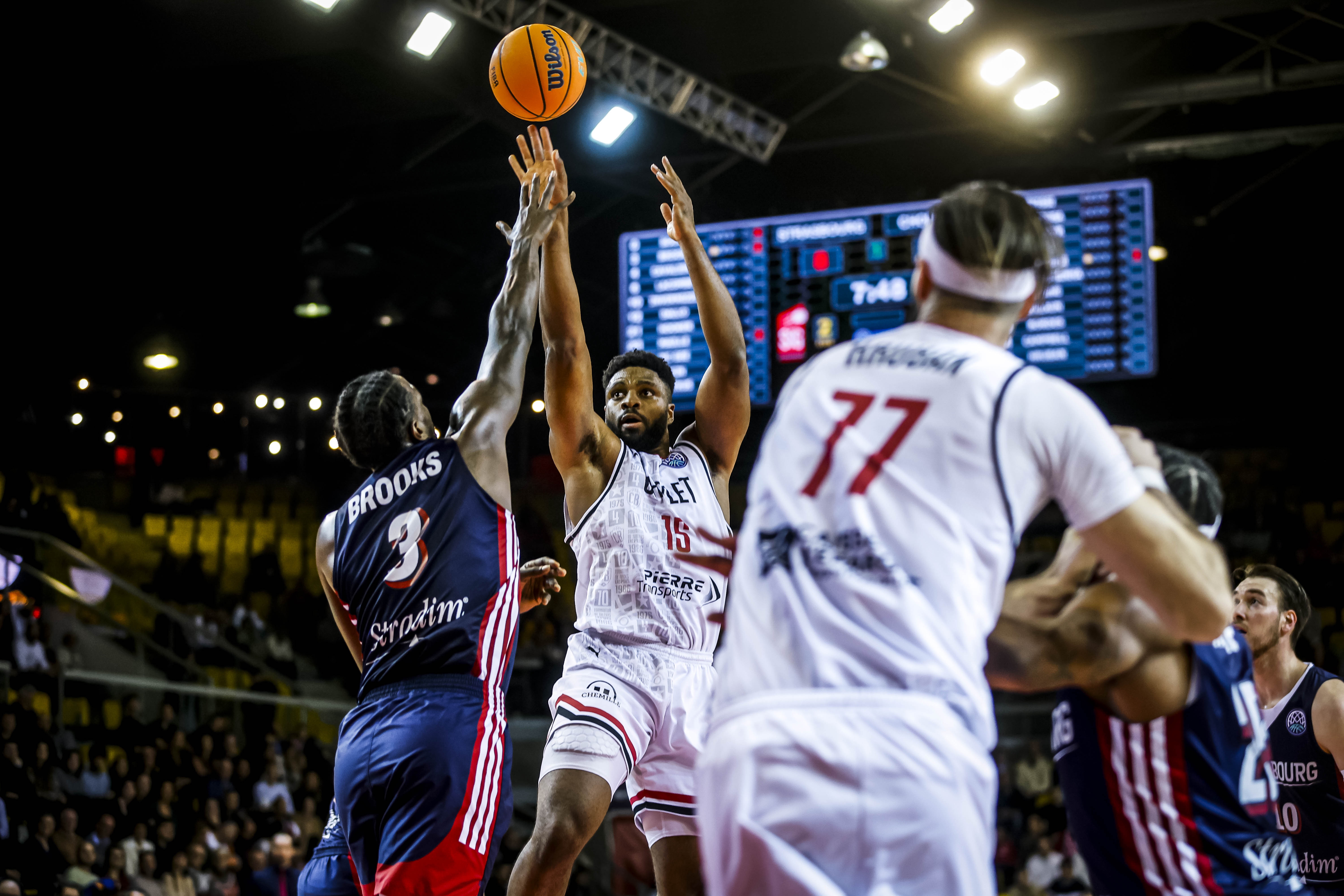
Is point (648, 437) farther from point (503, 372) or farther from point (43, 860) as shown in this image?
point (43, 860)

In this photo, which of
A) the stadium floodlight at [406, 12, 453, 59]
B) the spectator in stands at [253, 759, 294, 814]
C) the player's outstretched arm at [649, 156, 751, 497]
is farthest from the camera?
the spectator in stands at [253, 759, 294, 814]

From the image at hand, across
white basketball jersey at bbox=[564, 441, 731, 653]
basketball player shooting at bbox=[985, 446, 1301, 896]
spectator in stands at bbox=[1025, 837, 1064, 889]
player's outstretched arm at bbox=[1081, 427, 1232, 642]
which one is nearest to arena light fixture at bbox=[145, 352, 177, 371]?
spectator in stands at bbox=[1025, 837, 1064, 889]

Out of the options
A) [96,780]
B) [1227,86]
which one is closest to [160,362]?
[96,780]

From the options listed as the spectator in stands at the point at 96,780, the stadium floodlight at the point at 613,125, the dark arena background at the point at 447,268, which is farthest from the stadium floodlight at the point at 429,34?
the spectator in stands at the point at 96,780

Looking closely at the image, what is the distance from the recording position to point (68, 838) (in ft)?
35.7

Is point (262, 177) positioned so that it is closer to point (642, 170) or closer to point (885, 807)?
point (642, 170)

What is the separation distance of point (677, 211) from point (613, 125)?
6144 millimetres

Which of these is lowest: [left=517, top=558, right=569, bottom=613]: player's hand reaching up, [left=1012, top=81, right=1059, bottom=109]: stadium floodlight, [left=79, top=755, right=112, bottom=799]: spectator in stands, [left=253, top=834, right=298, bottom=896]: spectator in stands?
[left=253, top=834, right=298, bottom=896]: spectator in stands

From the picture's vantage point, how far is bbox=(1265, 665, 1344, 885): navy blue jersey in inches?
207

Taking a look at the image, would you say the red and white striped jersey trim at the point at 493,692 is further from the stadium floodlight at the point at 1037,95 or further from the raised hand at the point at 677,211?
the stadium floodlight at the point at 1037,95

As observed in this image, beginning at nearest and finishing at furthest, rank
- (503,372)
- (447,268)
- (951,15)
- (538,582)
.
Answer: (503,372) → (538,582) → (951,15) → (447,268)

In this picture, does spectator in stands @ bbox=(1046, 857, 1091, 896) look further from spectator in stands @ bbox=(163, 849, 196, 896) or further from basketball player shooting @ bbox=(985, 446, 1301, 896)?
basketball player shooting @ bbox=(985, 446, 1301, 896)

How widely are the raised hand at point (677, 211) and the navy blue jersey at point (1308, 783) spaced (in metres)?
3.06

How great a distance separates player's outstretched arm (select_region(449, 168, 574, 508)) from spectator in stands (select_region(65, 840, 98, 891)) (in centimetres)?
829
